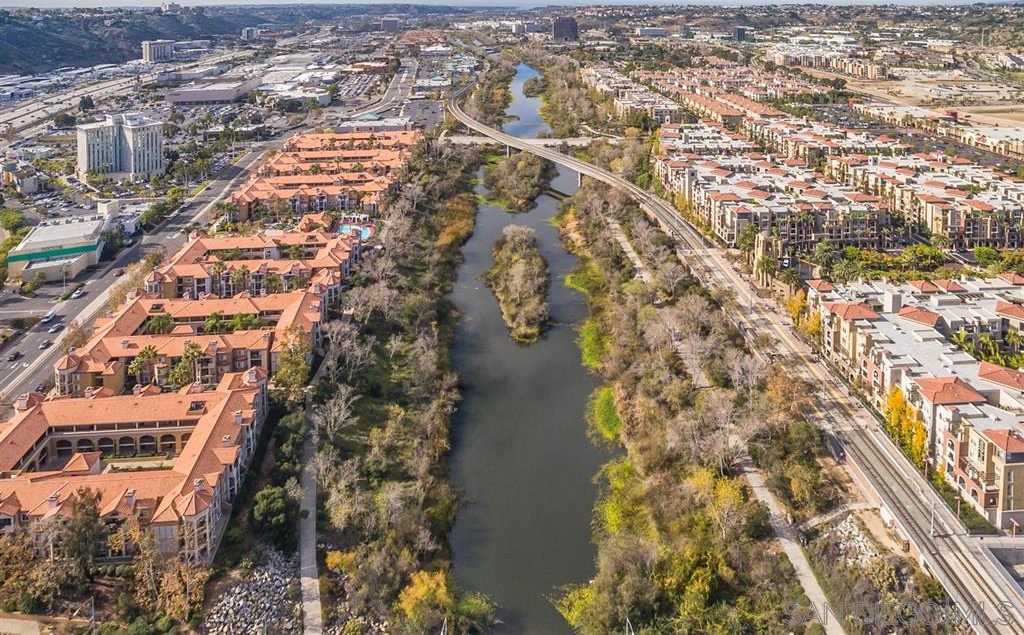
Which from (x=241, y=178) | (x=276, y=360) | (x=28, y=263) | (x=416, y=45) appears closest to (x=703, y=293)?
(x=276, y=360)

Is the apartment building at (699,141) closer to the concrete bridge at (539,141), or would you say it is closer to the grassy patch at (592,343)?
the concrete bridge at (539,141)

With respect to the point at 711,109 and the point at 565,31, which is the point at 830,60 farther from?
the point at 565,31

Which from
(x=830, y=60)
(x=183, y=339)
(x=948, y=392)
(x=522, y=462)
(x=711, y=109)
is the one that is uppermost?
(x=830, y=60)

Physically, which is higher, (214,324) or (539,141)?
(539,141)

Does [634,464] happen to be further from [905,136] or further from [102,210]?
[905,136]

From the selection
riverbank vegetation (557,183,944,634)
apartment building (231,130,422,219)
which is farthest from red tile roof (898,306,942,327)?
apartment building (231,130,422,219)

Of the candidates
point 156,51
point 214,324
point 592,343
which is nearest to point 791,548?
point 592,343
